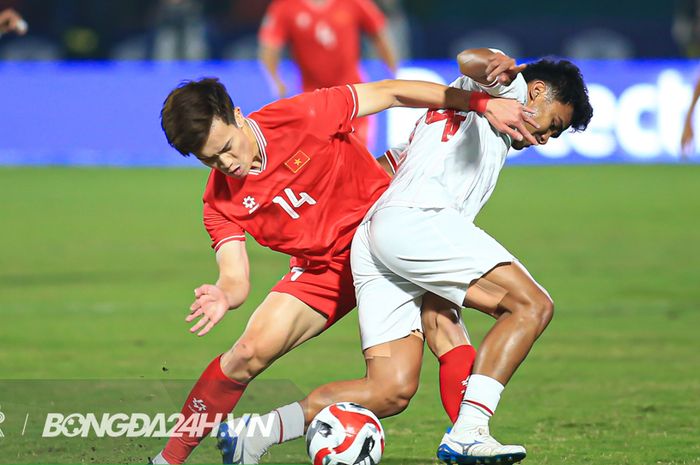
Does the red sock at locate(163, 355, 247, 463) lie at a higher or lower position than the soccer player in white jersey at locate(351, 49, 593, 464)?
lower

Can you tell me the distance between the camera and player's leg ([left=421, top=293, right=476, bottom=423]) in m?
5.51

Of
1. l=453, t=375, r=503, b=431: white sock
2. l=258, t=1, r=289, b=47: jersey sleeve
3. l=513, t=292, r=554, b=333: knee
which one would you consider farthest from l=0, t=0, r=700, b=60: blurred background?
l=453, t=375, r=503, b=431: white sock

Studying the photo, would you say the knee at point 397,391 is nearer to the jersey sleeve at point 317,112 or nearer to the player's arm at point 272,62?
the jersey sleeve at point 317,112

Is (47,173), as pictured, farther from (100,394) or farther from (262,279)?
(100,394)

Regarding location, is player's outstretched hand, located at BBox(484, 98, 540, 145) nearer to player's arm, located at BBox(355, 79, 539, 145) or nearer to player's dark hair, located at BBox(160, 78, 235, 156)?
player's arm, located at BBox(355, 79, 539, 145)

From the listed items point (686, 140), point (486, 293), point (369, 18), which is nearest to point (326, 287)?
point (486, 293)

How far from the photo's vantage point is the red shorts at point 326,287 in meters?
5.74

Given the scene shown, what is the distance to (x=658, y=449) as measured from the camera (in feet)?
18.8

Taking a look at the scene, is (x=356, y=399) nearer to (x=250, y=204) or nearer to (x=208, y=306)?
(x=208, y=306)

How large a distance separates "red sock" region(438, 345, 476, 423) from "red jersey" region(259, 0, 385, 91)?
10408 mm

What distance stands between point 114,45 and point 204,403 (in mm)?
17135

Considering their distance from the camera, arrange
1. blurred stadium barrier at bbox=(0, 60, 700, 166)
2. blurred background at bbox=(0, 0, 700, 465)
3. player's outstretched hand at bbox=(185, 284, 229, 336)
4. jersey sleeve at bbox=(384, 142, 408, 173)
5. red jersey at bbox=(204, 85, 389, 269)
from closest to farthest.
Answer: player's outstretched hand at bbox=(185, 284, 229, 336) → red jersey at bbox=(204, 85, 389, 269) → jersey sleeve at bbox=(384, 142, 408, 173) → blurred background at bbox=(0, 0, 700, 465) → blurred stadium barrier at bbox=(0, 60, 700, 166)

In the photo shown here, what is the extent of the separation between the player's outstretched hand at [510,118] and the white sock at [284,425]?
Result: 139 cm

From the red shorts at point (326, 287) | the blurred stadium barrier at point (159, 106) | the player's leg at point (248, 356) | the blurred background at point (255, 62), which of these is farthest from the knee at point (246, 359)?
the blurred stadium barrier at point (159, 106)
